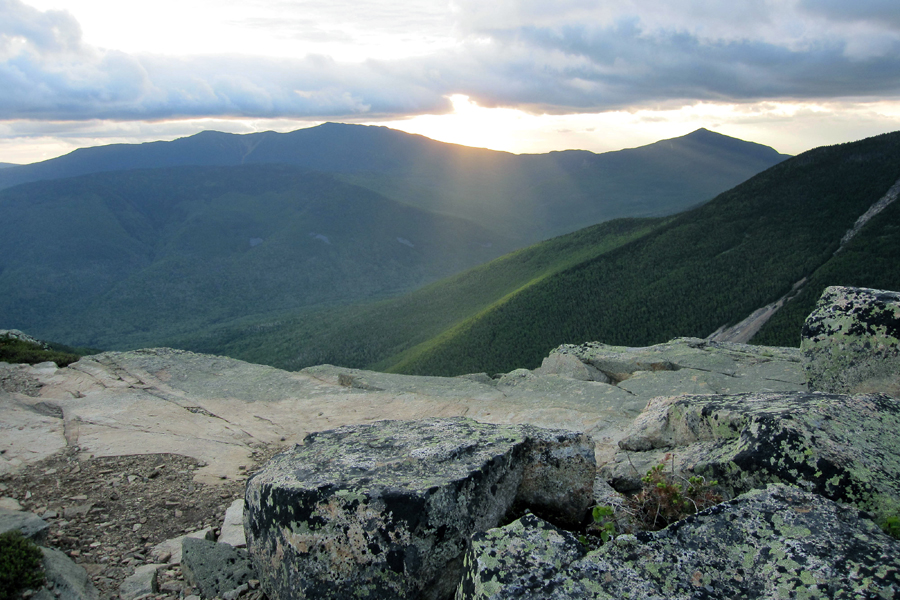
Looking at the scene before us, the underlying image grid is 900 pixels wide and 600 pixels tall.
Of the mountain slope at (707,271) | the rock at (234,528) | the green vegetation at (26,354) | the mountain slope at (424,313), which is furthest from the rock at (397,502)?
the mountain slope at (424,313)

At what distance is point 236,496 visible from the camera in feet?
37.6

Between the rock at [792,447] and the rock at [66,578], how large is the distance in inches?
330

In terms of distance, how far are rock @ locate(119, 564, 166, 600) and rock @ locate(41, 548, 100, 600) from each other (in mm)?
378

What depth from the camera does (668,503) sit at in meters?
6.53

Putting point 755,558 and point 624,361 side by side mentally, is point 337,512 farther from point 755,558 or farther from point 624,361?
point 624,361

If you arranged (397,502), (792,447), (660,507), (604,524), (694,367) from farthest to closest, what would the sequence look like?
1. (694,367)
2. (792,447)
3. (660,507)
4. (397,502)
5. (604,524)

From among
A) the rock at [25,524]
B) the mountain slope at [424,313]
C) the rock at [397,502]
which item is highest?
the rock at [397,502]

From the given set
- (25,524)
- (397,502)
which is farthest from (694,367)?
(25,524)

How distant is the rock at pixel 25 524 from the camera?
8.29m

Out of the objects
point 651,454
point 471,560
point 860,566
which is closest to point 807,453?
point 860,566

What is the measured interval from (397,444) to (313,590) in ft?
7.79

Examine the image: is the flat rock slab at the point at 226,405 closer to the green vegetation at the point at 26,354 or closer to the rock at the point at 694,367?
the green vegetation at the point at 26,354

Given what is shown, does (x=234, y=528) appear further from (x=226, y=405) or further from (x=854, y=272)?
(x=854, y=272)

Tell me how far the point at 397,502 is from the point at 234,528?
16.3ft
